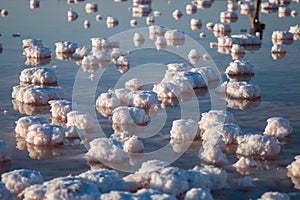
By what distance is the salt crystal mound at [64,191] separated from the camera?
179 inches

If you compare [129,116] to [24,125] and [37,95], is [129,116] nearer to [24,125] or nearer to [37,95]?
[24,125]

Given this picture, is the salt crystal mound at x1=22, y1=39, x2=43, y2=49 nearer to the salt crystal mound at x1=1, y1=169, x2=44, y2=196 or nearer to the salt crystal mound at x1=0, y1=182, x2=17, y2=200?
the salt crystal mound at x1=1, y1=169, x2=44, y2=196

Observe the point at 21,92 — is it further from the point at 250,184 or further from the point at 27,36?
the point at 27,36

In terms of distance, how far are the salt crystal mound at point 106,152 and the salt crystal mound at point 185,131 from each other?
832mm

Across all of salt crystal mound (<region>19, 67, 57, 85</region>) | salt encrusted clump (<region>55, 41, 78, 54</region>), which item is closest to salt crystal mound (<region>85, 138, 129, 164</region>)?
salt crystal mound (<region>19, 67, 57, 85</region>)

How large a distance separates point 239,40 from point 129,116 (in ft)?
20.4

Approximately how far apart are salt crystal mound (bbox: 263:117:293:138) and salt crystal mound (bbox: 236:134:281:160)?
59 cm

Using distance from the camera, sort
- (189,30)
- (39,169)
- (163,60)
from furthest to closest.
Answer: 1. (189,30)
2. (163,60)
3. (39,169)

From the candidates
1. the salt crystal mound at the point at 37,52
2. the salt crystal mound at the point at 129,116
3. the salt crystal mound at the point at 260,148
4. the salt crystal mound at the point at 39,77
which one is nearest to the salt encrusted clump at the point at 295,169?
the salt crystal mound at the point at 260,148

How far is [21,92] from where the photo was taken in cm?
859

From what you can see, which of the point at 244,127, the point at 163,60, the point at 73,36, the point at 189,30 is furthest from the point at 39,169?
the point at 189,30

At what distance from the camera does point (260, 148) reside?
6281mm

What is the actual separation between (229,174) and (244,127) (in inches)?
66.6

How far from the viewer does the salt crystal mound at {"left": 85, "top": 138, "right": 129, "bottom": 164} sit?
6.12 m
